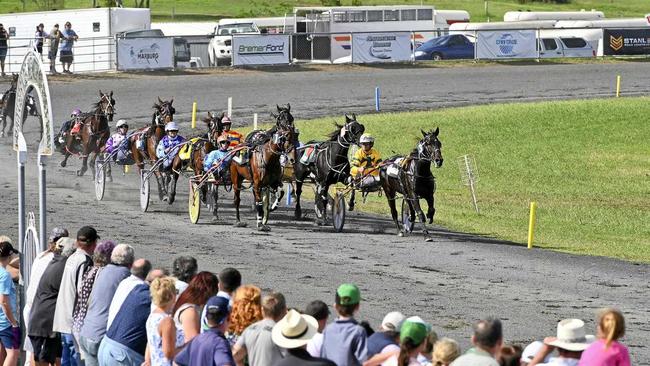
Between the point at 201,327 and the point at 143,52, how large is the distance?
3822cm

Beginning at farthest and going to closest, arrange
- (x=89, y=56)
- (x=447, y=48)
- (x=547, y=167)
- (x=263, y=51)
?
(x=447, y=48)
(x=263, y=51)
(x=89, y=56)
(x=547, y=167)

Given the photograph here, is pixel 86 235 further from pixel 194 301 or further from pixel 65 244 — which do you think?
pixel 194 301

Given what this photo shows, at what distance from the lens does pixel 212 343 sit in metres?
8.80

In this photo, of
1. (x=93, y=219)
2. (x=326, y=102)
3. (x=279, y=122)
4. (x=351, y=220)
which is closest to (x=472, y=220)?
(x=351, y=220)

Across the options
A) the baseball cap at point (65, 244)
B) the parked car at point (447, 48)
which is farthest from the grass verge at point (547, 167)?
the baseball cap at point (65, 244)

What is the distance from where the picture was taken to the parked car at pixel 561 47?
5375 centimetres

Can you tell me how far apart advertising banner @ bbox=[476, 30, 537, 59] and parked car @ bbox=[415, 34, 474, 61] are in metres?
0.68

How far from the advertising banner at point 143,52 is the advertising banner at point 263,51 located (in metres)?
2.84

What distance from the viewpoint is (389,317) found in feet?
28.8

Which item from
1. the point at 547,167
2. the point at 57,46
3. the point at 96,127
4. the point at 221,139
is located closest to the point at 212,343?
the point at 221,139

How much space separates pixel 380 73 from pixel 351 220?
932 inches

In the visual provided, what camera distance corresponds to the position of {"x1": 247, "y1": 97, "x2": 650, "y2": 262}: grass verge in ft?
86.3

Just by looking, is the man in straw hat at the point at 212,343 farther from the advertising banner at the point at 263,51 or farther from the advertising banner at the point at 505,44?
the advertising banner at the point at 505,44

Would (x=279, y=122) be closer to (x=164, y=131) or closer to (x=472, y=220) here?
(x=164, y=131)
